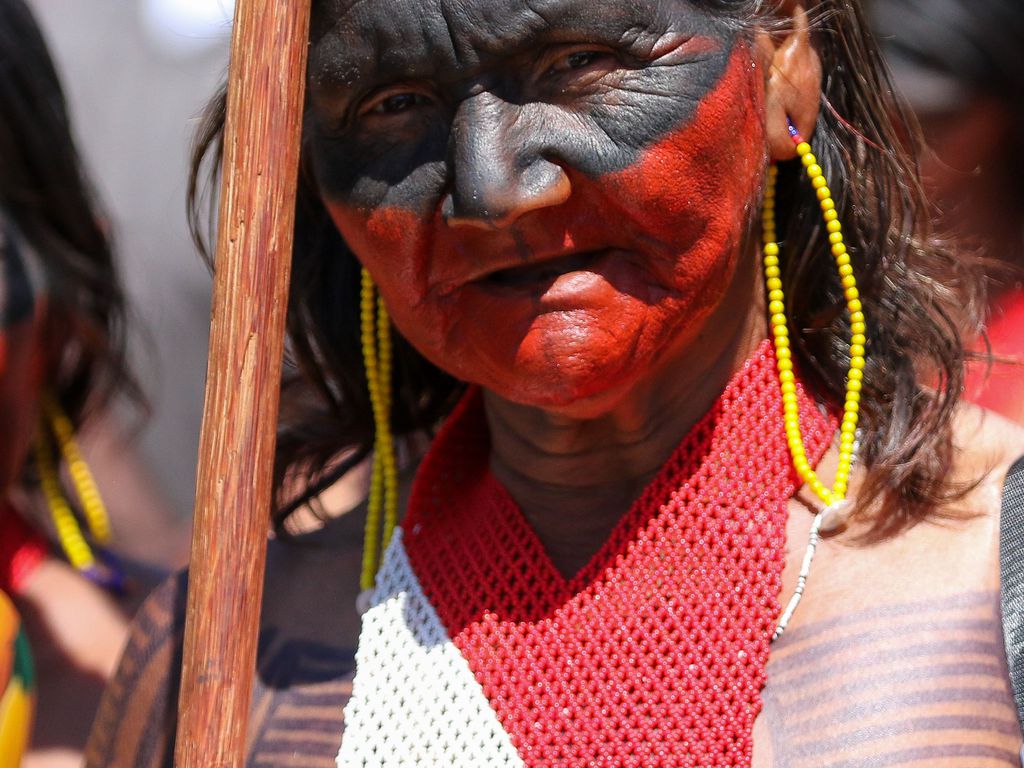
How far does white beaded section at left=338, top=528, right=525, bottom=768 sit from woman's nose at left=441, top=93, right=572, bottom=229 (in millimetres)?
620

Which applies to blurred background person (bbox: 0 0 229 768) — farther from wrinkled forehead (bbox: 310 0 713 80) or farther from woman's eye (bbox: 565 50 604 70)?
woman's eye (bbox: 565 50 604 70)

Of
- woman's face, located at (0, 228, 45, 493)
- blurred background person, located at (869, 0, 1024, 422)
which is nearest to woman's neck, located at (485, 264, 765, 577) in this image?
woman's face, located at (0, 228, 45, 493)

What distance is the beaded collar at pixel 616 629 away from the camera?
6.52 feet

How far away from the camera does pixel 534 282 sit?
1981 millimetres

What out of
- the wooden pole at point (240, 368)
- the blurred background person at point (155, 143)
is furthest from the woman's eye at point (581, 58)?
the blurred background person at point (155, 143)

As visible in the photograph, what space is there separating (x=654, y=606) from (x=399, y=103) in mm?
759

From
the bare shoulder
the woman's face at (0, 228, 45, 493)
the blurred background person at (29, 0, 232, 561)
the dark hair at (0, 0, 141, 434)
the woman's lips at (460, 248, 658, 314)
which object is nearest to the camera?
the bare shoulder

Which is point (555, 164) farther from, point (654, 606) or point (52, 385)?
point (52, 385)

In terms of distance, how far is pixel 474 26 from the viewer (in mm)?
1914

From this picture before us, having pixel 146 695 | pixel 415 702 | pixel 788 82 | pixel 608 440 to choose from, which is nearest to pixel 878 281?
pixel 788 82

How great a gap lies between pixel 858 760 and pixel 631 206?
2.43ft

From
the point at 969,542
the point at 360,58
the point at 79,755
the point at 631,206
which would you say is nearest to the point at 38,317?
the point at 79,755

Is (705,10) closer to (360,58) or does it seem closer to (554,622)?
(360,58)

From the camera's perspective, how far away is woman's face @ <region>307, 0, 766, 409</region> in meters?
1.92
